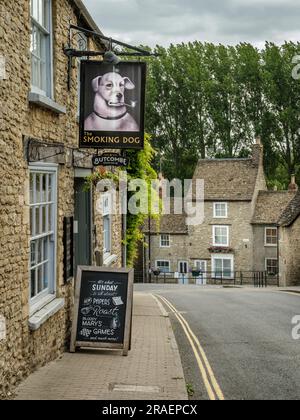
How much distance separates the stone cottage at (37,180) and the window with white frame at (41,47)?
0.02 meters

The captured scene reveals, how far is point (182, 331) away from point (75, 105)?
6.78 meters

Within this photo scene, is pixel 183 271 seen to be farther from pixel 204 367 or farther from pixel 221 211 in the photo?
pixel 204 367

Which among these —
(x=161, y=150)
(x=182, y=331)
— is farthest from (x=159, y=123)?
(x=182, y=331)

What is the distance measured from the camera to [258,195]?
4741 cm

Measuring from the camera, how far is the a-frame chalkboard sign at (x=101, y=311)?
11703 millimetres

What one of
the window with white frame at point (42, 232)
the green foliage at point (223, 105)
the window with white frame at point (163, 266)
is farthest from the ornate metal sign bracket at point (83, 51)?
the green foliage at point (223, 105)

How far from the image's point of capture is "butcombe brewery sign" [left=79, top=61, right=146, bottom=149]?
11312mm

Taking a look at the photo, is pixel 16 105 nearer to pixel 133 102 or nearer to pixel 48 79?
pixel 48 79

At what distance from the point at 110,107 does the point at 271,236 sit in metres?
35.3

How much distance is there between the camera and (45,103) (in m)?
9.70

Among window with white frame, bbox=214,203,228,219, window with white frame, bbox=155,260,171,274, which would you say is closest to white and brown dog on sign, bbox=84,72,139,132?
window with white frame, bbox=214,203,228,219

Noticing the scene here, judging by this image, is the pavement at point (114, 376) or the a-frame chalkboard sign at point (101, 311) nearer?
the pavement at point (114, 376)

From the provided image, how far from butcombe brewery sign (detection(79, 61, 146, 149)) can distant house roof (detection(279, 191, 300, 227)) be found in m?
30.9

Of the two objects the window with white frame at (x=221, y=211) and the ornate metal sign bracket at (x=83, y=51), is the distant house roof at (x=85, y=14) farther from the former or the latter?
the window with white frame at (x=221, y=211)
